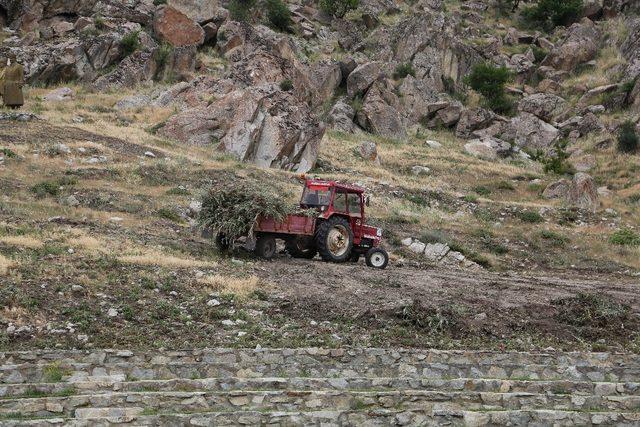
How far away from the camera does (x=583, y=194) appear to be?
38.4 m

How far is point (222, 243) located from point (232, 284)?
12.8 ft

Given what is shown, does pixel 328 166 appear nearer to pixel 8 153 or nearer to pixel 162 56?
pixel 8 153

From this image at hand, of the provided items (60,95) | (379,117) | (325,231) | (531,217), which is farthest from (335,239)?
(379,117)

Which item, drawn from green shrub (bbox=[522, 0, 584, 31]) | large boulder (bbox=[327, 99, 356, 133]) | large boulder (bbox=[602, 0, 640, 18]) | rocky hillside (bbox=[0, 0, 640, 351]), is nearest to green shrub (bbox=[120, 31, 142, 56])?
rocky hillside (bbox=[0, 0, 640, 351])

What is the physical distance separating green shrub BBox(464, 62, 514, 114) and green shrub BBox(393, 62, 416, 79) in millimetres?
5633

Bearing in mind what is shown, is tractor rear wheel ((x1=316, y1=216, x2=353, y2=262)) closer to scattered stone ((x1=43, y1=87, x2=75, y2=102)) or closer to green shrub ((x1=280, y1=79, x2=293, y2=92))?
scattered stone ((x1=43, y1=87, x2=75, y2=102))

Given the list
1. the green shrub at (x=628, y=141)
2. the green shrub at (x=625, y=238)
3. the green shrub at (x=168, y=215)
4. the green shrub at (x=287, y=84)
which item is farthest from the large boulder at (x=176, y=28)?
the green shrub at (x=625, y=238)

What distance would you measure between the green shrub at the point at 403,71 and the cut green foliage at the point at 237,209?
46.2 metres

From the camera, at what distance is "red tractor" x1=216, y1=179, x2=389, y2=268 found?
20406 millimetres

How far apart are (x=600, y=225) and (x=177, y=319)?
24768mm

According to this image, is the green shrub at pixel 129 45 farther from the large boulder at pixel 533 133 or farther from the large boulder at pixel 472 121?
the large boulder at pixel 533 133

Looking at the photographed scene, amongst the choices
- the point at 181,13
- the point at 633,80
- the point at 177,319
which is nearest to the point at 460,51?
the point at 633,80

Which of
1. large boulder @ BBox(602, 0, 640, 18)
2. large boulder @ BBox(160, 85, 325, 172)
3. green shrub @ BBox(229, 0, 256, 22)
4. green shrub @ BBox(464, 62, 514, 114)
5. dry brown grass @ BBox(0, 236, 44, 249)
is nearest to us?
dry brown grass @ BBox(0, 236, 44, 249)

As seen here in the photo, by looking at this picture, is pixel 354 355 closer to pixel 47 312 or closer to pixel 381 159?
pixel 47 312
